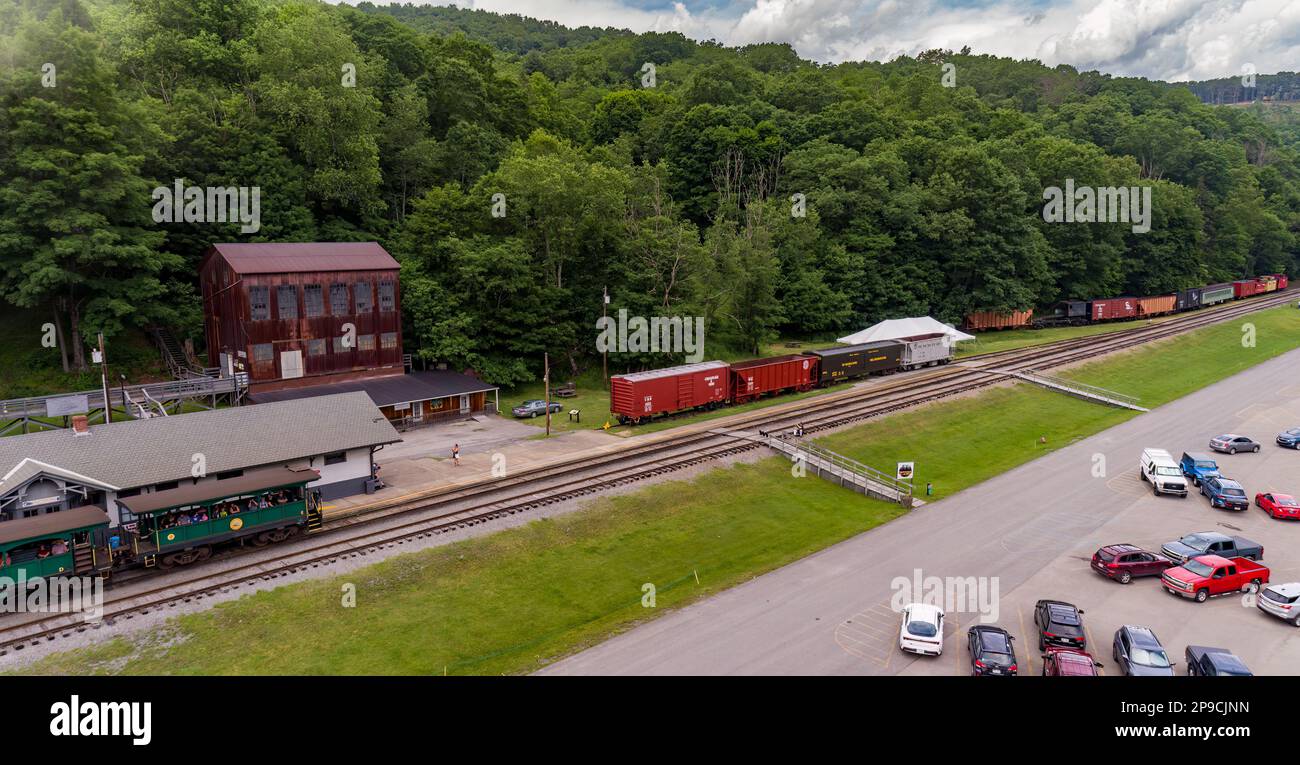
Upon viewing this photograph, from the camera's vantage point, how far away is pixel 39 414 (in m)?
42.2

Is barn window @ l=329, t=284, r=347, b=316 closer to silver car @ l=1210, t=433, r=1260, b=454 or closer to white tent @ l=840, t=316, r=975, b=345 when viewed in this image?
white tent @ l=840, t=316, r=975, b=345

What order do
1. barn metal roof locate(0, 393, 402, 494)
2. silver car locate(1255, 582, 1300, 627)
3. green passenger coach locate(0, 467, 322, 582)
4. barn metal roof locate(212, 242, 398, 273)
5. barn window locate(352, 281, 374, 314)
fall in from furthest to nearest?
barn window locate(352, 281, 374, 314) → barn metal roof locate(212, 242, 398, 273) → barn metal roof locate(0, 393, 402, 494) → silver car locate(1255, 582, 1300, 627) → green passenger coach locate(0, 467, 322, 582)

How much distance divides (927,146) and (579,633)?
306 feet

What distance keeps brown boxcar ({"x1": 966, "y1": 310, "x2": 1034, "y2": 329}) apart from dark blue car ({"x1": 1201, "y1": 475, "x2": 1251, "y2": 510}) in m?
54.4

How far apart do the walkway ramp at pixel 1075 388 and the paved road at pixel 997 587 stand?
1396 centimetres

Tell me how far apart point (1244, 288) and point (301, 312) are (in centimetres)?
13506

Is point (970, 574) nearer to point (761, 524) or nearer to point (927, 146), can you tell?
point (761, 524)

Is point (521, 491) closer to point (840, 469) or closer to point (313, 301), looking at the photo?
point (840, 469)

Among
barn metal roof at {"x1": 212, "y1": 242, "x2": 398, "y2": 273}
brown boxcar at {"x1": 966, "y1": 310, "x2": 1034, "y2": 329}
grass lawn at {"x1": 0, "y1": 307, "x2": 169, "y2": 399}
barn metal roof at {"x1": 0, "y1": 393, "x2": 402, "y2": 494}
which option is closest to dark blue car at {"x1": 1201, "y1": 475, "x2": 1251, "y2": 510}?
barn metal roof at {"x1": 0, "y1": 393, "x2": 402, "y2": 494}

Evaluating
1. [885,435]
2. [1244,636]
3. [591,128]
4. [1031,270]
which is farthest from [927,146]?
[1244,636]

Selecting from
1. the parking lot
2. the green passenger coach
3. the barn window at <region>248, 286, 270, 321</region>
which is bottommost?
the parking lot

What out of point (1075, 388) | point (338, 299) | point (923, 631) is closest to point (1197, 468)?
point (1075, 388)

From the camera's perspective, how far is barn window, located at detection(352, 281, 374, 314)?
2234 inches

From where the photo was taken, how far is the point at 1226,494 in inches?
1639
